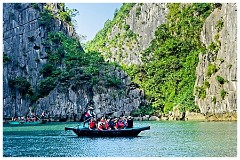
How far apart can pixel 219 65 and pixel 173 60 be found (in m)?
9.75

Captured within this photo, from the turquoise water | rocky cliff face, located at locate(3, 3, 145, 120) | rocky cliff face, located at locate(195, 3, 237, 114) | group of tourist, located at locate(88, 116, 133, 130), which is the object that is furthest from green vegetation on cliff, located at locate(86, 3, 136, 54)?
the turquoise water

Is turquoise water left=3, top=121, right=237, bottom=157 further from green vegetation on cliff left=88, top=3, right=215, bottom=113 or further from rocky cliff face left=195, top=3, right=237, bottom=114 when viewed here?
green vegetation on cliff left=88, top=3, right=215, bottom=113

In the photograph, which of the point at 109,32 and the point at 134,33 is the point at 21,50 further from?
the point at 109,32

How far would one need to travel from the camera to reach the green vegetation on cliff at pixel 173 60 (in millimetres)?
39969

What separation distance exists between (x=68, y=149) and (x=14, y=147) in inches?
75.2

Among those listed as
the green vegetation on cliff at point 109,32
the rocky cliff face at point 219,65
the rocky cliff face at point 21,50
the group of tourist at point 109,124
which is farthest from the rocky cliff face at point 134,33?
the group of tourist at point 109,124

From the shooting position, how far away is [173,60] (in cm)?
4344

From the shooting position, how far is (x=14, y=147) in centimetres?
1566

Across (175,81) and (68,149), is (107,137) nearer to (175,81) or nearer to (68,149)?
(68,149)

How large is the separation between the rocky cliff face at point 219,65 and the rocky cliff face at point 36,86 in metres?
5.75

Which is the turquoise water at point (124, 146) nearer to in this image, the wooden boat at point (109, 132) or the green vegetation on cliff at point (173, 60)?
the wooden boat at point (109, 132)

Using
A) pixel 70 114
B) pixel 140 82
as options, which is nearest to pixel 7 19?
pixel 70 114

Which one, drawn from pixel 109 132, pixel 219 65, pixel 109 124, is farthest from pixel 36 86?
pixel 109 132

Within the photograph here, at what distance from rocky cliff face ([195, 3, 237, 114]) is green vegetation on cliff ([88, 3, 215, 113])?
186 cm
